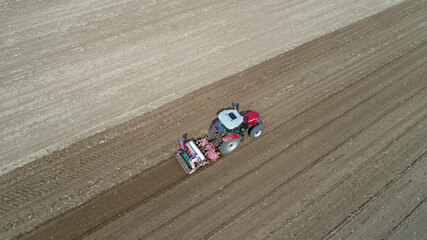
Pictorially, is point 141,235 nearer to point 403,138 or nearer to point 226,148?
point 226,148

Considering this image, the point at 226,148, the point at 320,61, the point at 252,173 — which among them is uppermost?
the point at 320,61

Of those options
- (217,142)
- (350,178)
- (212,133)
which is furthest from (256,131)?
(350,178)

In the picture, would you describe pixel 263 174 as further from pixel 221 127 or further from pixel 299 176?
pixel 221 127

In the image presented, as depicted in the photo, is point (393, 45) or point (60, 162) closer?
point (60, 162)

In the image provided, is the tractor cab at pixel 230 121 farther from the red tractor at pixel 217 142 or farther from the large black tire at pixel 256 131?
the large black tire at pixel 256 131

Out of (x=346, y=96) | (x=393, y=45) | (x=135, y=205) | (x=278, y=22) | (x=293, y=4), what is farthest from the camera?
(x=293, y=4)

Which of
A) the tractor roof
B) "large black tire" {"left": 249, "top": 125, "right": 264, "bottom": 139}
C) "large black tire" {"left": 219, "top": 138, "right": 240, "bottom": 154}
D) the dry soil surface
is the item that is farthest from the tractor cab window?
the dry soil surface

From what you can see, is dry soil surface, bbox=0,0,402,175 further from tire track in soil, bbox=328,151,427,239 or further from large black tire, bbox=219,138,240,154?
tire track in soil, bbox=328,151,427,239

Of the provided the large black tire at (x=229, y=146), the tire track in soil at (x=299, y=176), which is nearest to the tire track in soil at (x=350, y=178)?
the tire track in soil at (x=299, y=176)

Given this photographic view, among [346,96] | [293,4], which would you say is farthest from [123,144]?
[293,4]
